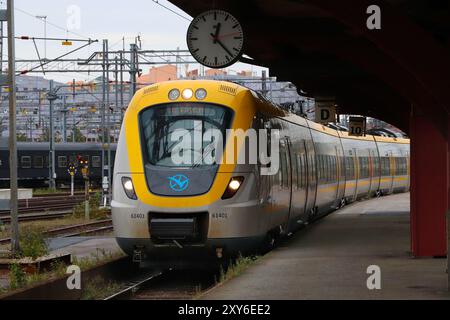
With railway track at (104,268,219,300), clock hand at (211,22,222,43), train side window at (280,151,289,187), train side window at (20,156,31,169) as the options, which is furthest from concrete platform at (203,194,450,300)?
train side window at (20,156,31,169)

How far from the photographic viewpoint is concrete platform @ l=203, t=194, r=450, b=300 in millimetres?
10344

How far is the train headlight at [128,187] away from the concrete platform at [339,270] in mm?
2139

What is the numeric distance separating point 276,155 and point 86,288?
14.4 ft

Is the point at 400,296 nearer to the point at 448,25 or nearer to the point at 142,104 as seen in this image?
the point at 448,25

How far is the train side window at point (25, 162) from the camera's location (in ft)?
205

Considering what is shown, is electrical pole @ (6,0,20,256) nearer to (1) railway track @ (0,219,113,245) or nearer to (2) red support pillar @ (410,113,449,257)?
(2) red support pillar @ (410,113,449,257)

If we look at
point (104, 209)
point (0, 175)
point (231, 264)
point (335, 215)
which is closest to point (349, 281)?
point (231, 264)

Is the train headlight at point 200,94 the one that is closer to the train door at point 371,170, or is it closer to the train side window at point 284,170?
the train side window at point 284,170

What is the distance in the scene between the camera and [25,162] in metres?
62.6

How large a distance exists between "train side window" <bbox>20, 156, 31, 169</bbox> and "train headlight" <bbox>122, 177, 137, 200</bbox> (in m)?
49.9

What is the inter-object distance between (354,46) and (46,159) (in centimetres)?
5110

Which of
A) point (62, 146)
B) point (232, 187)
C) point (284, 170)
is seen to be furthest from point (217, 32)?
point (62, 146)

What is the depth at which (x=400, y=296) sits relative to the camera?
32.5 feet

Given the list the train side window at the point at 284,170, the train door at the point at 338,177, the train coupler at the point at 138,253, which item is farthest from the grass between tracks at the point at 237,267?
the train door at the point at 338,177
